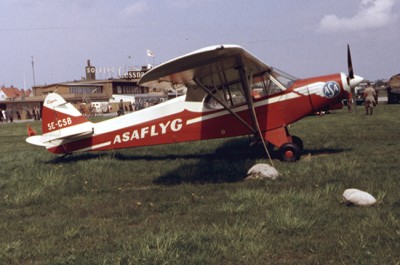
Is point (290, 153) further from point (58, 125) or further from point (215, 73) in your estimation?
point (58, 125)

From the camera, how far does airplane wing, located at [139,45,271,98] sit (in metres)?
6.61

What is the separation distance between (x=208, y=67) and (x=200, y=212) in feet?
12.1

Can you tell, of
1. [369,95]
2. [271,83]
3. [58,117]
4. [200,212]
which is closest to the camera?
[200,212]

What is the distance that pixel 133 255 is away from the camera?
4039 mm

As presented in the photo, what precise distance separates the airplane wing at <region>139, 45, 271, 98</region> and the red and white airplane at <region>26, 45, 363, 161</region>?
0.08 ft

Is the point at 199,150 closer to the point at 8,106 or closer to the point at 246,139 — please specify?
the point at 246,139

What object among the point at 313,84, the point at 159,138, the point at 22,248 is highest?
the point at 313,84

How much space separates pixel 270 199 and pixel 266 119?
4.05 metres

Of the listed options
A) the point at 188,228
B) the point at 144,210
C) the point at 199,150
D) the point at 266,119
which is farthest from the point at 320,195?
the point at 199,150

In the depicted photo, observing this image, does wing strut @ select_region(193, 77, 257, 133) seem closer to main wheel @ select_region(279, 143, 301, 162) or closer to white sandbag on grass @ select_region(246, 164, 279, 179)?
main wheel @ select_region(279, 143, 301, 162)

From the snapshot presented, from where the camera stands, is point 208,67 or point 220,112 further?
point 220,112

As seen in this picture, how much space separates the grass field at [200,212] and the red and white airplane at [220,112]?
747 millimetres

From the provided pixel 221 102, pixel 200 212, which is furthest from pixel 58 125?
pixel 200 212

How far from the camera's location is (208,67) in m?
8.32
